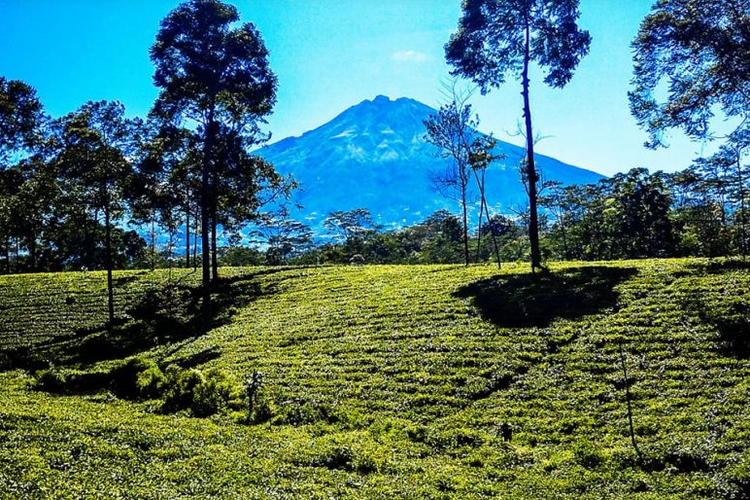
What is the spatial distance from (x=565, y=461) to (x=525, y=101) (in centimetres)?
2241

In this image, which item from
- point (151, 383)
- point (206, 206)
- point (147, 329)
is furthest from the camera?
point (206, 206)

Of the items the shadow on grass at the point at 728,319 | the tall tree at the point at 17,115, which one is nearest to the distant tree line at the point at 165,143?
the tall tree at the point at 17,115

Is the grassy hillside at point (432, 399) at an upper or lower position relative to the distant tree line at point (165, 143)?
lower

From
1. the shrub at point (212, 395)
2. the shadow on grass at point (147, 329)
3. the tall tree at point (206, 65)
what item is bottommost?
the shrub at point (212, 395)

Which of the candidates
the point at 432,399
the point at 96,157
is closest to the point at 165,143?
the point at 96,157

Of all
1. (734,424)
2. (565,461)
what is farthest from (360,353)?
(734,424)

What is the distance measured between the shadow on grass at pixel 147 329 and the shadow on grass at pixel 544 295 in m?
12.8

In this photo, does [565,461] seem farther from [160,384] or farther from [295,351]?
[160,384]

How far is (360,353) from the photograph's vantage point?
19.5 m

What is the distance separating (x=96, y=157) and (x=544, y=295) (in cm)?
2579

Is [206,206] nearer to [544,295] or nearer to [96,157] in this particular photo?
[96,157]

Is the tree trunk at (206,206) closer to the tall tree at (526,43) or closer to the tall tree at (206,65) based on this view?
the tall tree at (206,65)

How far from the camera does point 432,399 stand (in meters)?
15.0

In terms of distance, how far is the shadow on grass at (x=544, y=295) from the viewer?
19875 millimetres
